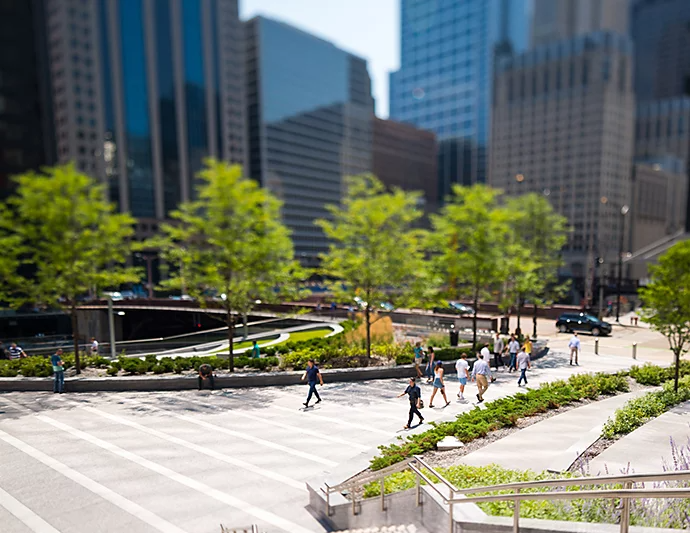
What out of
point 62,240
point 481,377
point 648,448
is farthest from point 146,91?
point 648,448

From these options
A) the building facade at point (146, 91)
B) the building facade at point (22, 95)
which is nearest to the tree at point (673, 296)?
the building facade at point (22, 95)

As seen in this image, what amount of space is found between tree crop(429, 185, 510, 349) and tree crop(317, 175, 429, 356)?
1944mm

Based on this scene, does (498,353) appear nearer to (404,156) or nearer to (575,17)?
(404,156)

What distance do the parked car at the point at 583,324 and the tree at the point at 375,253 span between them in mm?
17138

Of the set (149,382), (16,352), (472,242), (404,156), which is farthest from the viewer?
(404,156)

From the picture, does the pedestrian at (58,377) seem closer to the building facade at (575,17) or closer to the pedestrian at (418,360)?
the pedestrian at (418,360)

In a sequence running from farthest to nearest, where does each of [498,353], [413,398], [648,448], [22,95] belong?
[22,95] → [498,353] → [413,398] → [648,448]

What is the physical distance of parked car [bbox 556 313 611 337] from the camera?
32.7 meters

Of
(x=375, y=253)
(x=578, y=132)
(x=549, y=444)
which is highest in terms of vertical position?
(x=578, y=132)

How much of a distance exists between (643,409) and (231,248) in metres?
14.5

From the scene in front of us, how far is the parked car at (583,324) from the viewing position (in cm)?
3272

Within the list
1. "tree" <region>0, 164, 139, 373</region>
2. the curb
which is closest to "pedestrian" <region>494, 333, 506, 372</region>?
the curb

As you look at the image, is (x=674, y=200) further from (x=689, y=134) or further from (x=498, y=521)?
(x=498, y=521)

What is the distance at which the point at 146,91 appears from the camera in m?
103
